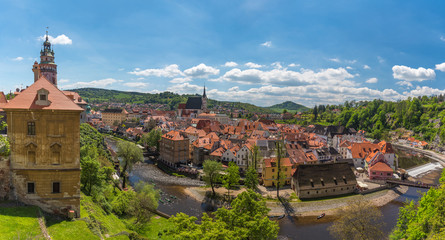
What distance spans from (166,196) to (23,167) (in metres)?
28.2

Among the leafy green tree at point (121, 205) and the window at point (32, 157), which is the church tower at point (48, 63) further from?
the window at point (32, 157)

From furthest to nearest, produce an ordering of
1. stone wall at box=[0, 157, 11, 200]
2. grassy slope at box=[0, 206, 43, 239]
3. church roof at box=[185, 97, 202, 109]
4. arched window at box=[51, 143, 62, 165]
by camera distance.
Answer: church roof at box=[185, 97, 202, 109]
arched window at box=[51, 143, 62, 165]
stone wall at box=[0, 157, 11, 200]
grassy slope at box=[0, 206, 43, 239]

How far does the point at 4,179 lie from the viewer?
18906 mm

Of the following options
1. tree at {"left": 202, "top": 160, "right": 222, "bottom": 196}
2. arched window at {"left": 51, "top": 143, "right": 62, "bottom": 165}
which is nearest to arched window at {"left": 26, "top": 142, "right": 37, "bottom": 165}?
arched window at {"left": 51, "top": 143, "right": 62, "bottom": 165}

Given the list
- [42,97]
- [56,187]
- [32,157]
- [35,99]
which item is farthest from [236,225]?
[35,99]

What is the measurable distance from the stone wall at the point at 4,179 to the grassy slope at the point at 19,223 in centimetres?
194

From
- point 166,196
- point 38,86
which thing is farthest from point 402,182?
point 38,86

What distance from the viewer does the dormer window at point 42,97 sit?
18891 millimetres

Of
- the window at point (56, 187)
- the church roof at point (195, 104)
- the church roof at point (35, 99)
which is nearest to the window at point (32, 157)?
the window at point (56, 187)

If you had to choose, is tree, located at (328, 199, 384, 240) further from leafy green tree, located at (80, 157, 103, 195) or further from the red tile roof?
the red tile roof

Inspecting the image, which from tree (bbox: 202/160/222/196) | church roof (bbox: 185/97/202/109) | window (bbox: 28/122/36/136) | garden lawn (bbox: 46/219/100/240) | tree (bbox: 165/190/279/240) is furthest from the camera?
church roof (bbox: 185/97/202/109)

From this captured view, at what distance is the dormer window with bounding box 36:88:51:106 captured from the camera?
18.9m

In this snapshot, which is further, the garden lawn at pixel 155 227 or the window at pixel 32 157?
the garden lawn at pixel 155 227

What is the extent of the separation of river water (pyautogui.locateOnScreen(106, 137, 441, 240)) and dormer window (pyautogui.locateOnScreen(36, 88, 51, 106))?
82.6ft
